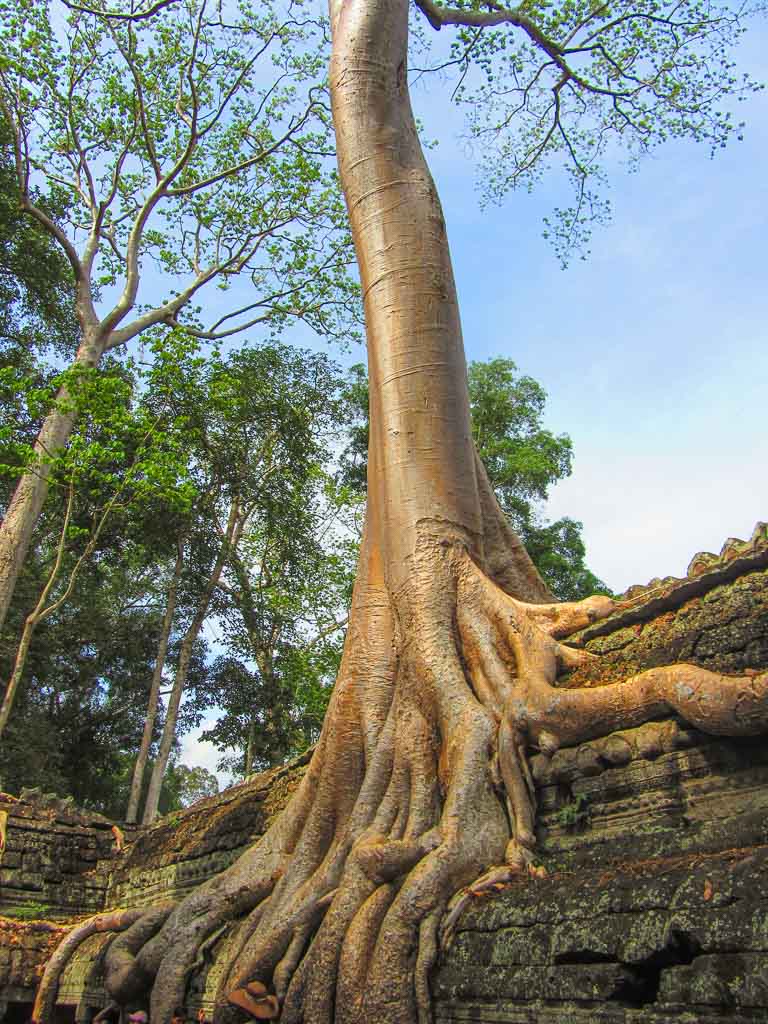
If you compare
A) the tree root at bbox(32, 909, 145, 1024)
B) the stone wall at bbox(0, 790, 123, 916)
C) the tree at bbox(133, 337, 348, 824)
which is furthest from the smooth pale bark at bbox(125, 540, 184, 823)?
the tree root at bbox(32, 909, 145, 1024)

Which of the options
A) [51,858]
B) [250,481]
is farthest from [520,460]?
[51,858]

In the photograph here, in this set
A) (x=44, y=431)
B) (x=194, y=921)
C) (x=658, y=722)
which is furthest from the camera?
(x=44, y=431)

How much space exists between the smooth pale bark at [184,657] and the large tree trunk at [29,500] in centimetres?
463

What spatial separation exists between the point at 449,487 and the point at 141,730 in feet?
46.6

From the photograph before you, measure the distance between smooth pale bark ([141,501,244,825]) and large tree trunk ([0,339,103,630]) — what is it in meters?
4.63

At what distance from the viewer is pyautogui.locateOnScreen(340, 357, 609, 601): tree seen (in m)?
15.6

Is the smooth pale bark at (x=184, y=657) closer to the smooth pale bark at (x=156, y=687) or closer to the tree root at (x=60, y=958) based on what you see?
the smooth pale bark at (x=156, y=687)

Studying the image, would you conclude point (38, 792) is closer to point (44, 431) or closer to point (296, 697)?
point (44, 431)

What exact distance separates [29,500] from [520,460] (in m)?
8.91

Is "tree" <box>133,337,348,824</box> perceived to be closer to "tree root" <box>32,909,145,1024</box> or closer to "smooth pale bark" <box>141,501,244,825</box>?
"smooth pale bark" <box>141,501,244,825</box>

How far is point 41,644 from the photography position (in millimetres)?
15094

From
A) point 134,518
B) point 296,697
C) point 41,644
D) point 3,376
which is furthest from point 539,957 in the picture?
point 41,644

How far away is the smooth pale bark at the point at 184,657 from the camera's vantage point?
13.2 meters

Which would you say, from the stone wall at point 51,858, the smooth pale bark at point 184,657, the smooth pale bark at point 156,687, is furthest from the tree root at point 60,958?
the smooth pale bark at point 156,687
